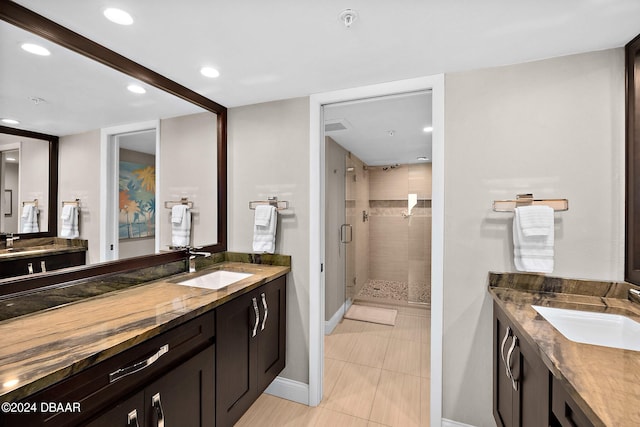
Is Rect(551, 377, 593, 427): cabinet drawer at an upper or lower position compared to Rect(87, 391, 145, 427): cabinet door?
upper

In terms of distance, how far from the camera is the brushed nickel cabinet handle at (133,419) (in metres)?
0.95

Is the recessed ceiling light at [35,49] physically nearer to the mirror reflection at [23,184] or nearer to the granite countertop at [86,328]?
the mirror reflection at [23,184]

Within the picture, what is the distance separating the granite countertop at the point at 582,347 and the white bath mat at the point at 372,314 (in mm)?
2021

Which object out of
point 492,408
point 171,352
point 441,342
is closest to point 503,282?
point 441,342

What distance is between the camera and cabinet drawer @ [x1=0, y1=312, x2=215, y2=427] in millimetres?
756

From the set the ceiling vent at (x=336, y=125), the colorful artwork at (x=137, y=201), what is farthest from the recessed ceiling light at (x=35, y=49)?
the ceiling vent at (x=336, y=125)

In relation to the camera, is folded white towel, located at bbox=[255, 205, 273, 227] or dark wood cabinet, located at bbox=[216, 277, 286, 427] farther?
folded white towel, located at bbox=[255, 205, 273, 227]

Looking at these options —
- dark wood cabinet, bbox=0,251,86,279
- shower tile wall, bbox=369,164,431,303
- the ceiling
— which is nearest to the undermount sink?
the ceiling

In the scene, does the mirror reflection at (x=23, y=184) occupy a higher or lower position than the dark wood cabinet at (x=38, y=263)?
higher

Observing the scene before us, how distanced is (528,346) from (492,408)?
0.83 meters

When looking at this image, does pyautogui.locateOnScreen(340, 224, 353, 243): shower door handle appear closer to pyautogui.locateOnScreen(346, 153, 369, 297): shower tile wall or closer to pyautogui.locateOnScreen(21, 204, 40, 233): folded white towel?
pyautogui.locateOnScreen(346, 153, 369, 297): shower tile wall

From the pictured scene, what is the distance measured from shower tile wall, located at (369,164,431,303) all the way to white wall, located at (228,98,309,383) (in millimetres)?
2604

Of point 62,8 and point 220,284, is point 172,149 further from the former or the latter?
point 220,284

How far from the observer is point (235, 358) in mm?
1541
